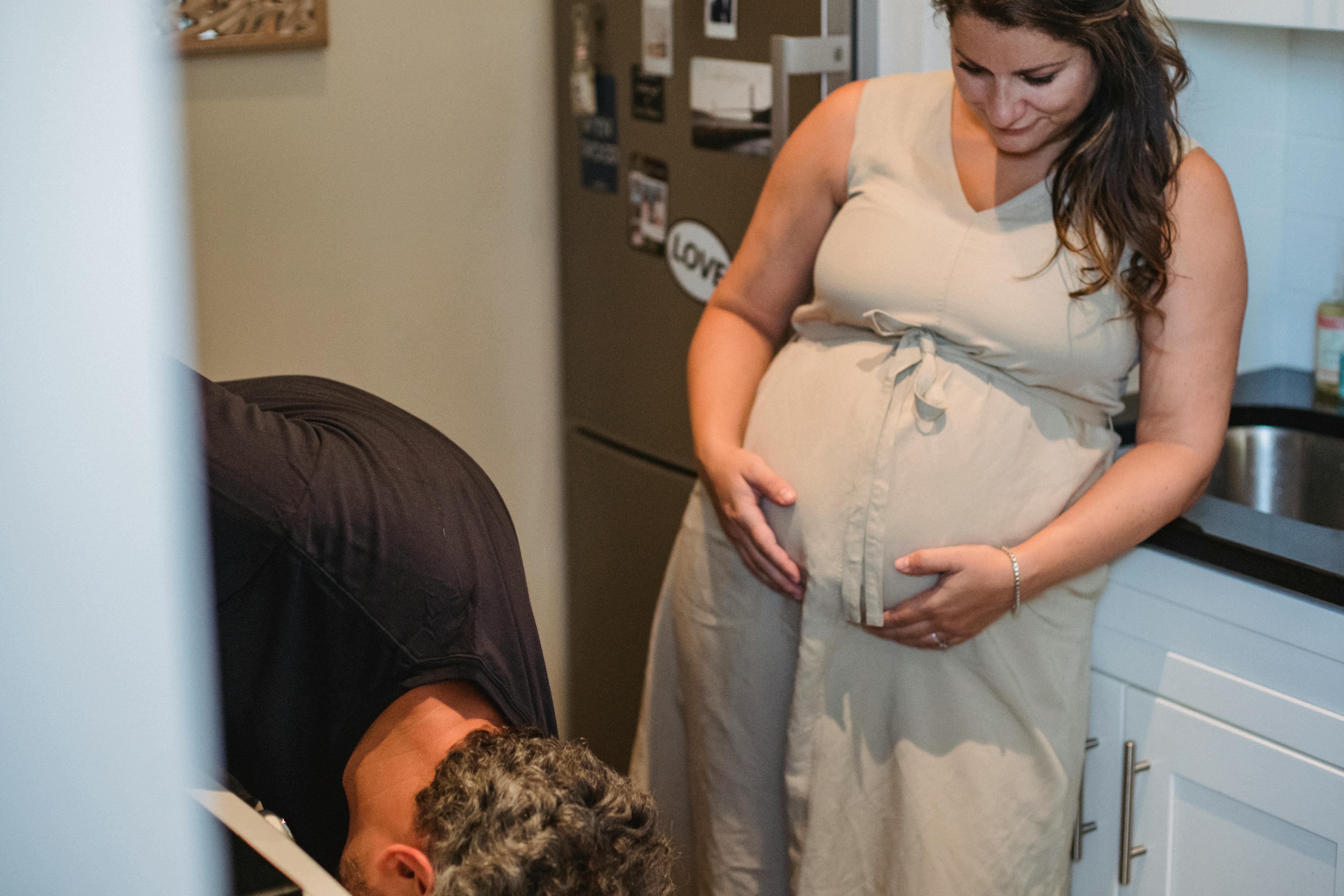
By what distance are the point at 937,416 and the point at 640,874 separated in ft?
1.95

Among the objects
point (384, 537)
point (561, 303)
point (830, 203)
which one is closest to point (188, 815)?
point (384, 537)

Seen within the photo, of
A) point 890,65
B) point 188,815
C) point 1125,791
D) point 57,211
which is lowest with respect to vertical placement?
point 1125,791

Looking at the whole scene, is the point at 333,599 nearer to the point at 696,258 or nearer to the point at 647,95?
the point at 696,258

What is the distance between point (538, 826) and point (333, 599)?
26cm

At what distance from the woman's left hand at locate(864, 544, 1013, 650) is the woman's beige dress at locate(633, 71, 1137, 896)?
3 cm

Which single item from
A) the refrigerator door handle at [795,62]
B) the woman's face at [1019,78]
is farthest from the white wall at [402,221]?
the woman's face at [1019,78]

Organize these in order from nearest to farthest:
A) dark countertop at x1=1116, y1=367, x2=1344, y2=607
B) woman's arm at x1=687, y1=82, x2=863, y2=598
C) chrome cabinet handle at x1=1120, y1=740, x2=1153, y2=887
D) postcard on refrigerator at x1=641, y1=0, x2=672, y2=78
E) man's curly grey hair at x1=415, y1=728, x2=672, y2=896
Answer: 1. man's curly grey hair at x1=415, y1=728, x2=672, y2=896
2. dark countertop at x1=1116, y1=367, x2=1344, y2=607
3. woman's arm at x1=687, y1=82, x2=863, y2=598
4. chrome cabinet handle at x1=1120, y1=740, x2=1153, y2=887
5. postcard on refrigerator at x1=641, y1=0, x2=672, y2=78

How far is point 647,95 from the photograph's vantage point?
188 cm

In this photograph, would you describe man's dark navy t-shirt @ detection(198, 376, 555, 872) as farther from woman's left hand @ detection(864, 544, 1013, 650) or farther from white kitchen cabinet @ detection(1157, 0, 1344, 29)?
white kitchen cabinet @ detection(1157, 0, 1344, 29)

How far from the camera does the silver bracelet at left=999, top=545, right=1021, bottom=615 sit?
45.3 inches

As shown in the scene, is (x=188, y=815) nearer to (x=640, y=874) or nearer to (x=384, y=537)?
(x=640, y=874)

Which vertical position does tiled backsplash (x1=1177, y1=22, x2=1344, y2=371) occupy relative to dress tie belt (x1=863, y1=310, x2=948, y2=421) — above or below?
above

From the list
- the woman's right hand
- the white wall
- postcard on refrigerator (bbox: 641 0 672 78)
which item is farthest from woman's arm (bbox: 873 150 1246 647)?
the white wall

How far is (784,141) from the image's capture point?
1599 millimetres
